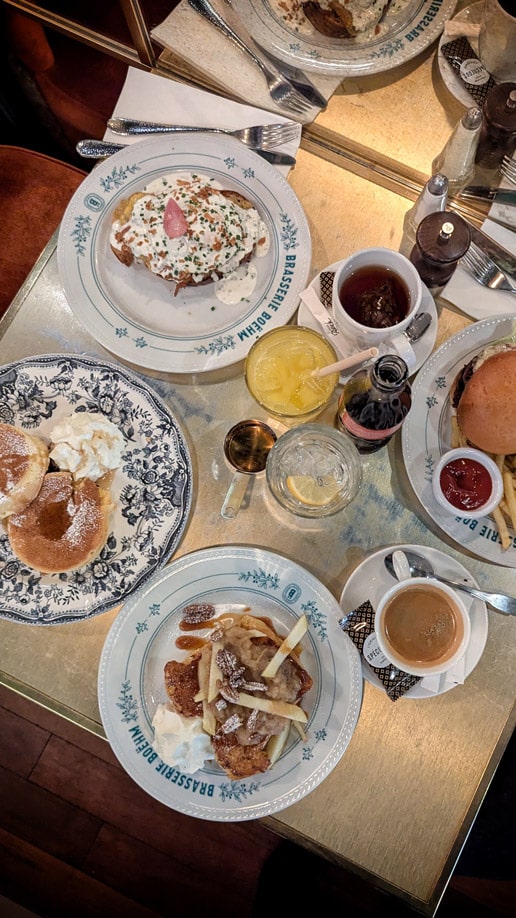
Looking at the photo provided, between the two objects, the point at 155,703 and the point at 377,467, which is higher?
the point at 377,467

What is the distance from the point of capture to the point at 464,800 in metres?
1.69

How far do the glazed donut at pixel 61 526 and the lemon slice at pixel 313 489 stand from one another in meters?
0.47

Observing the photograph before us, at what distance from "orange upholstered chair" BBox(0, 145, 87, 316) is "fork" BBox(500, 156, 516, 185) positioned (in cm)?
133

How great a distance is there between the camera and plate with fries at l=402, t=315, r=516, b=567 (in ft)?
5.44

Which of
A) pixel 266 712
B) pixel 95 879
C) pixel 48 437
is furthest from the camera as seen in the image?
pixel 95 879

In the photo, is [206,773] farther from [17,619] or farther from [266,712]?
[17,619]

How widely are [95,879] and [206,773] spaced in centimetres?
167

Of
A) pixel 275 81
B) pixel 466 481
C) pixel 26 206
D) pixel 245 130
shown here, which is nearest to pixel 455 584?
pixel 466 481

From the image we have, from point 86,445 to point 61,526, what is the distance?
207 millimetres

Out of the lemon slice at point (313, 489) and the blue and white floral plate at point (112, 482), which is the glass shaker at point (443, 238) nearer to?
the lemon slice at point (313, 489)

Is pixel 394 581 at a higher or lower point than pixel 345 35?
lower

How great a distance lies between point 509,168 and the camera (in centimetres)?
181

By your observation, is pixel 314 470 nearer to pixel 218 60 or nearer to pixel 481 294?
pixel 481 294

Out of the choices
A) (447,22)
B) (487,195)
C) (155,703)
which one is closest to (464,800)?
(155,703)
